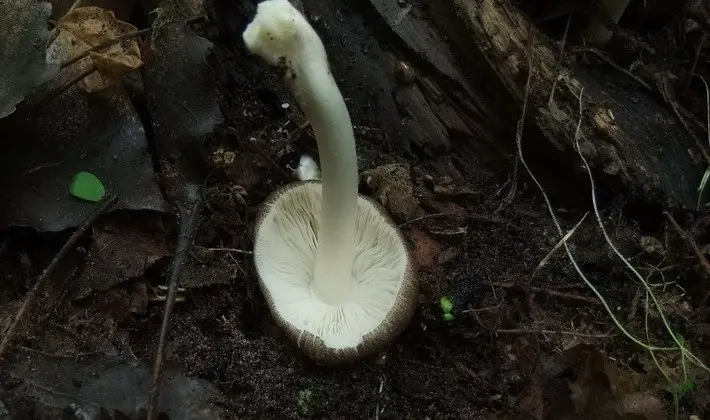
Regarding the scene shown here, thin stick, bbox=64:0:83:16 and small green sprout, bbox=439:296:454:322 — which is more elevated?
thin stick, bbox=64:0:83:16

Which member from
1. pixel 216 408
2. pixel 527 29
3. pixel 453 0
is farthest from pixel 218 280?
pixel 527 29

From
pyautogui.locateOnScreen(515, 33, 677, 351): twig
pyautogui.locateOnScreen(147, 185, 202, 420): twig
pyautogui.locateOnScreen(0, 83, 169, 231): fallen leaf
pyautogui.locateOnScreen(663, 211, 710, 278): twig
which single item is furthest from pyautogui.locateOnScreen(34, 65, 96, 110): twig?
pyautogui.locateOnScreen(663, 211, 710, 278): twig

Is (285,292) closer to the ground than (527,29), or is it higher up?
closer to the ground

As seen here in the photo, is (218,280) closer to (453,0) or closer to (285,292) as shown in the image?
(285,292)

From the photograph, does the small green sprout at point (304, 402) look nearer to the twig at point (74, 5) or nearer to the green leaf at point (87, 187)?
the green leaf at point (87, 187)

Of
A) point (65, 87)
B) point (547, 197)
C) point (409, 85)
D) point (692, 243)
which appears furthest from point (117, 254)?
point (692, 243)

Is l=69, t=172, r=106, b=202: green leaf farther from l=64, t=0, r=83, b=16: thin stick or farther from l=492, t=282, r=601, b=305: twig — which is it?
l=492, t=282, r=601, b=305: twig
